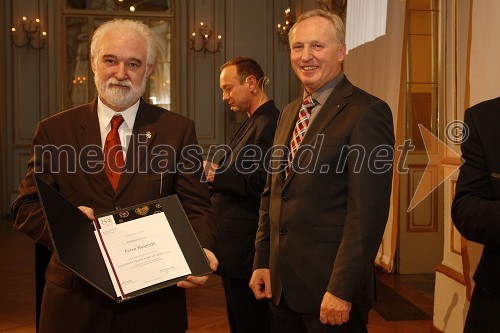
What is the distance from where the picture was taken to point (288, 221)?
79.4 inches

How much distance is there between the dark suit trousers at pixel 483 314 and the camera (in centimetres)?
157

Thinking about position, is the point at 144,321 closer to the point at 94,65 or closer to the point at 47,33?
the point at 94,65

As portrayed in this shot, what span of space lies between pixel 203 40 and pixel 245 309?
25.9ft

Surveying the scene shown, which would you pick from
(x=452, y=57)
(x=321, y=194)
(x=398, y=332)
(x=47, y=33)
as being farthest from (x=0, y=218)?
(x=321, y=194)

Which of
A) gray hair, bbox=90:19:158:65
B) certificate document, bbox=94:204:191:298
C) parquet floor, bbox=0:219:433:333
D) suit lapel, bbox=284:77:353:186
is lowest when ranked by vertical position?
parquet floor, bbox=0:219:433:333

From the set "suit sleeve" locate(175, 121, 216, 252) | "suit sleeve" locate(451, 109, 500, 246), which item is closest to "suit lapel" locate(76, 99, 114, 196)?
"suit sleeve" locate(175, 121, 216, 252)

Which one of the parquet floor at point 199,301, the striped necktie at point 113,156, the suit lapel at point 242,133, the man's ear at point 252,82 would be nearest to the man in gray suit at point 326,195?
the striped necktie at point 113,156

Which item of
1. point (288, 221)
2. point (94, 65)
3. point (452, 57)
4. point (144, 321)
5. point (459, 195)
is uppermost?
point (452, 57)

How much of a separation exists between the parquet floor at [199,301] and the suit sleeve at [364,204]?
95.8 inches

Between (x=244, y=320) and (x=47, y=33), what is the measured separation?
8454 mm

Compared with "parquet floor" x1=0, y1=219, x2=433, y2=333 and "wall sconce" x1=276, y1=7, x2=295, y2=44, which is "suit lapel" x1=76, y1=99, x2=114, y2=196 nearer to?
"parquet floor" x1=0, y1=219, x2=433, y2=333

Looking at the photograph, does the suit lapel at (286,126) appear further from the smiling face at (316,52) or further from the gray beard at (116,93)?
the gray beard at (116,93)

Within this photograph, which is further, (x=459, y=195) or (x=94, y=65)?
(x=94, y=65)

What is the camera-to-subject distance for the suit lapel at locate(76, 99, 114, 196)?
1.75 meters
